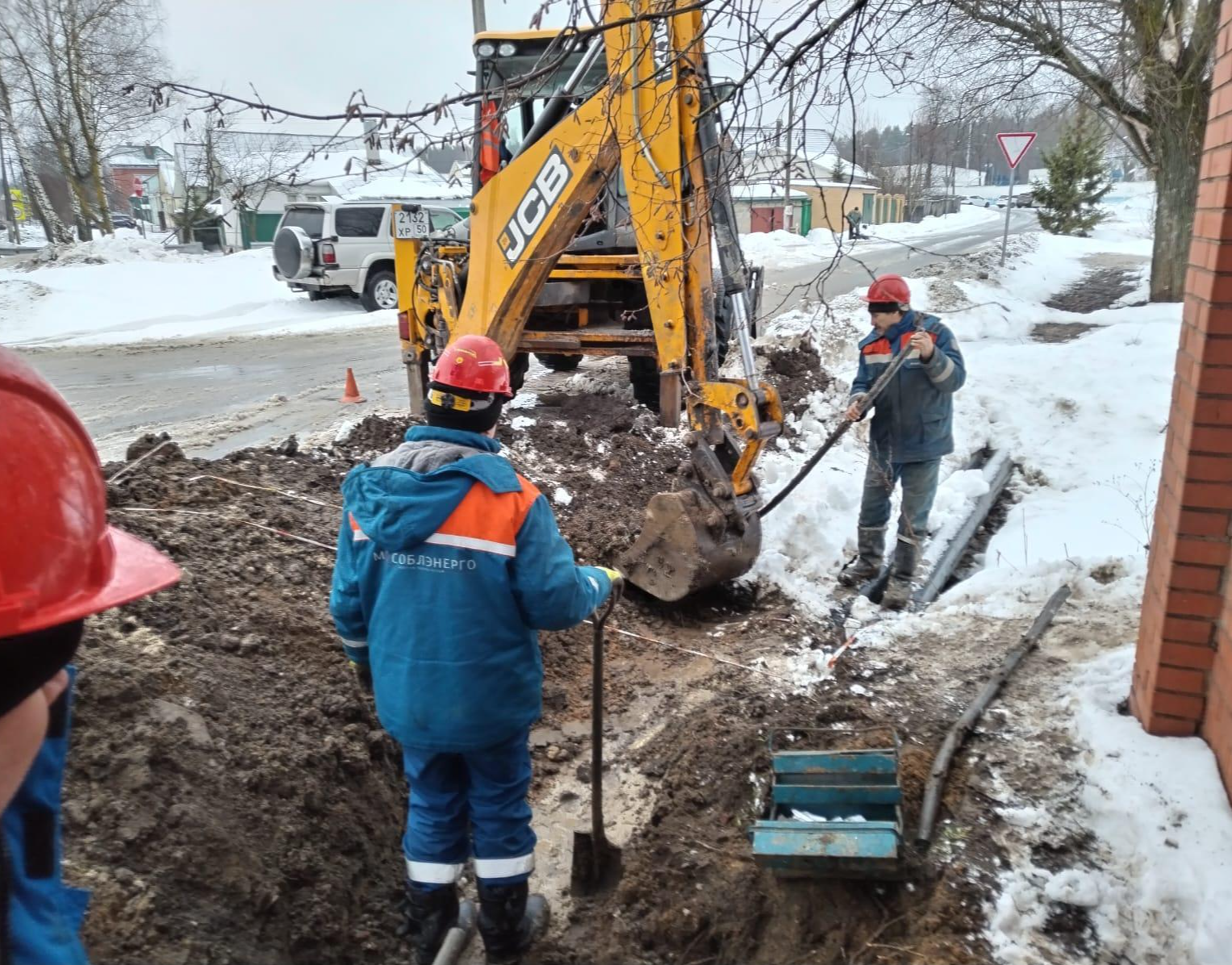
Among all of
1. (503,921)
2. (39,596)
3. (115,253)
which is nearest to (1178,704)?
(503,921)

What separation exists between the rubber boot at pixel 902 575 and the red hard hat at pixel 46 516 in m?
5.12

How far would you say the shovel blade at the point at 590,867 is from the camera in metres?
3.53

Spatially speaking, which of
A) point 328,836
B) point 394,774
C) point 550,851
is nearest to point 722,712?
point 550,851

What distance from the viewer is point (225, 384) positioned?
11.5 metres

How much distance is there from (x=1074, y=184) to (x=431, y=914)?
33.4 meters

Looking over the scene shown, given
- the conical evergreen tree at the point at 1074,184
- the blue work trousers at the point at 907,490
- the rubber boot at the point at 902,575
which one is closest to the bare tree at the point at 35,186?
the blue work trousers at the point at 907,490

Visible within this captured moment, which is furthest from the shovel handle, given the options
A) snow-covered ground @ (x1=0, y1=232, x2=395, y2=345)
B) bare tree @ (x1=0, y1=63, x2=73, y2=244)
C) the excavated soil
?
bare tree @ (x1=0, y1=63, x2=73, y2=244)

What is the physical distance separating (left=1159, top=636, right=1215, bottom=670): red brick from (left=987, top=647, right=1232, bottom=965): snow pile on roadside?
27 cm

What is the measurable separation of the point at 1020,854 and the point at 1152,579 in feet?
3.59

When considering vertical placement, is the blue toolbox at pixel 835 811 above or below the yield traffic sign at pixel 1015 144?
below

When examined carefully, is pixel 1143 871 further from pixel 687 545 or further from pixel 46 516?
pixel 687 545

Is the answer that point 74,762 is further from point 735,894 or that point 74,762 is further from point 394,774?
point 735,894

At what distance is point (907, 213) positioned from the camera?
55.5 m

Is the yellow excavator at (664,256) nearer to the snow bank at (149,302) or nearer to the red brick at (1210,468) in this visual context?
the red brick at (1210,468)
